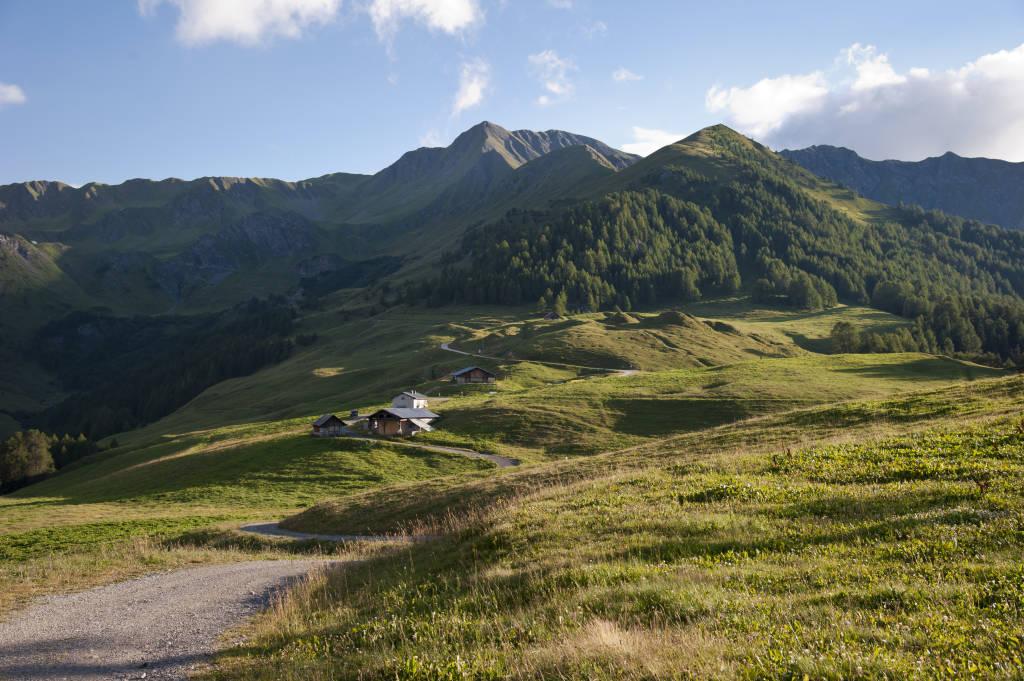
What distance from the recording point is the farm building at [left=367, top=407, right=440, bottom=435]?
8400 centimetres

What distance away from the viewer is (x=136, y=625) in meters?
16.8

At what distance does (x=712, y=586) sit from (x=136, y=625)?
1519 cm

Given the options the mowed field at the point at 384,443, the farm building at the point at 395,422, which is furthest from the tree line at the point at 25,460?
the farm building at the point at 395,422

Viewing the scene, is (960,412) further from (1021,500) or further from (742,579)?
(742,579)

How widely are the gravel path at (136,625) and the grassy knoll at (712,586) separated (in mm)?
1838

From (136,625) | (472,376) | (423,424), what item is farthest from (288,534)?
(472,376)

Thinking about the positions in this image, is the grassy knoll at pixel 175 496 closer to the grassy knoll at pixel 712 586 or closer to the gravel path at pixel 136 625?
the gravel path at pixel 136 625

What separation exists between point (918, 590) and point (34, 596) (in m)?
26.0

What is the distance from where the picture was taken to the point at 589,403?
92.2 metres

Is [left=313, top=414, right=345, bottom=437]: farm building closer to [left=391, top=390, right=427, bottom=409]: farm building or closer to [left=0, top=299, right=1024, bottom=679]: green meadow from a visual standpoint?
[left=391, top=390, right=427, bottom=409]: farm building

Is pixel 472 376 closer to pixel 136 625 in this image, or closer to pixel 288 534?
pixel 288 534

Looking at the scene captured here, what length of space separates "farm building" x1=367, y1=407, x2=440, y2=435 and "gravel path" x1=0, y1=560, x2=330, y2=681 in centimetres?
5978

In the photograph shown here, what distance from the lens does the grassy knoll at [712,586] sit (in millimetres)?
8547

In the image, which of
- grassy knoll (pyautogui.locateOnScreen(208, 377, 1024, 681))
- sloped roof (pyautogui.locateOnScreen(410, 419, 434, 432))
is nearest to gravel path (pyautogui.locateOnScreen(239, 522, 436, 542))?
grassy knoll (pyautogui.locateOnScreen(208, 377, 1024, 681))
